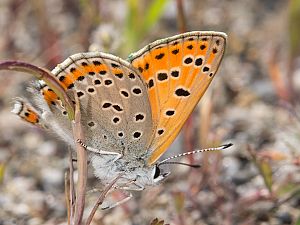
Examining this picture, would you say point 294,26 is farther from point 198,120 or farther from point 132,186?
point 132,186

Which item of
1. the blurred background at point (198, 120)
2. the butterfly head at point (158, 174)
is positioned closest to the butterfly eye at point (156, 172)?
the butterfly head at point (158, 174)

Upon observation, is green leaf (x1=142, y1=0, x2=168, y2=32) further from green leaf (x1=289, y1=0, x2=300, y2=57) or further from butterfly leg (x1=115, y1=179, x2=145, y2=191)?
butterfly leg (x1=115, y1=179, x2=145, y2=191)

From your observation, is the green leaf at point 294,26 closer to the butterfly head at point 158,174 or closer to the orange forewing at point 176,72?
the orange forewing at point 176,72

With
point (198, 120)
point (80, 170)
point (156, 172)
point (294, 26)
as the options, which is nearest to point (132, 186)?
point (156, 172)

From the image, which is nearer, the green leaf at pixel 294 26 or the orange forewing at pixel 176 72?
the orange forewing at pixel 176 72

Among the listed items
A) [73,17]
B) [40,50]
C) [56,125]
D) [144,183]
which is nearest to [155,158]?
[144,183]


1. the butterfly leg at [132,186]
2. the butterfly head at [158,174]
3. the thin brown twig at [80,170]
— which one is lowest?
the thin brown twig at [80,170]
